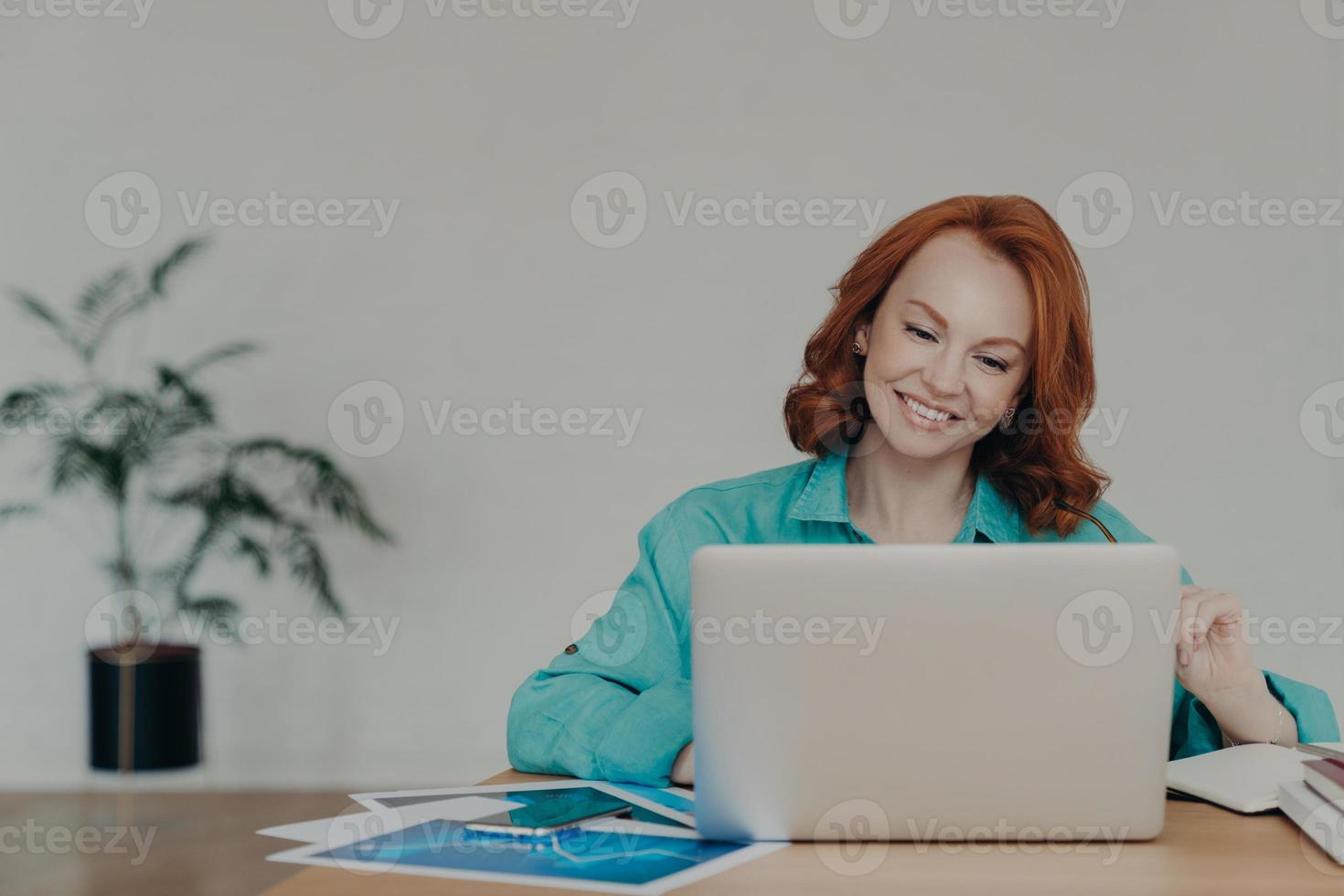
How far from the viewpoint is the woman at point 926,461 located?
146cm

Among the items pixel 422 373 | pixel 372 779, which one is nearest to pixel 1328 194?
pixel 422 373

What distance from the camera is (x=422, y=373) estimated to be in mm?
4348

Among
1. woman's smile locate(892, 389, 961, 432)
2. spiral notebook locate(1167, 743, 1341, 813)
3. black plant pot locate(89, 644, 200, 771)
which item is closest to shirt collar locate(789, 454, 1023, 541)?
woman's smile locate(892, 389, 961, 432)

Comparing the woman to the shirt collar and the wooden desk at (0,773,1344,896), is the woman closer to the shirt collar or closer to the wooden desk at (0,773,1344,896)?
the shirt collar

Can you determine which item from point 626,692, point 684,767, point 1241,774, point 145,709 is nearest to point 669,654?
point 626,692

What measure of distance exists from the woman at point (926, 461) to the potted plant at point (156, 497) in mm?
2594

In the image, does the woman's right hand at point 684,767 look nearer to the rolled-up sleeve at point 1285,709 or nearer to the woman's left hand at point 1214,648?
the woman's left hand at point 1214,648

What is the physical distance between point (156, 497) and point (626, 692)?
3108 millimetres

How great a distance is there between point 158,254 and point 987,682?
13.5ft

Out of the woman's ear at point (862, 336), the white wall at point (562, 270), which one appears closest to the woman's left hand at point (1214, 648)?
the woman's ear at point (862, 336)

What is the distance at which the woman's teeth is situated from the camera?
5.68ft

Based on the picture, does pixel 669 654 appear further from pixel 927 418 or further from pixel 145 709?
pixel 145 709

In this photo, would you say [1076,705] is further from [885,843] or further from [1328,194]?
[1328,194]

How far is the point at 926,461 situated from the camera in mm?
1850
